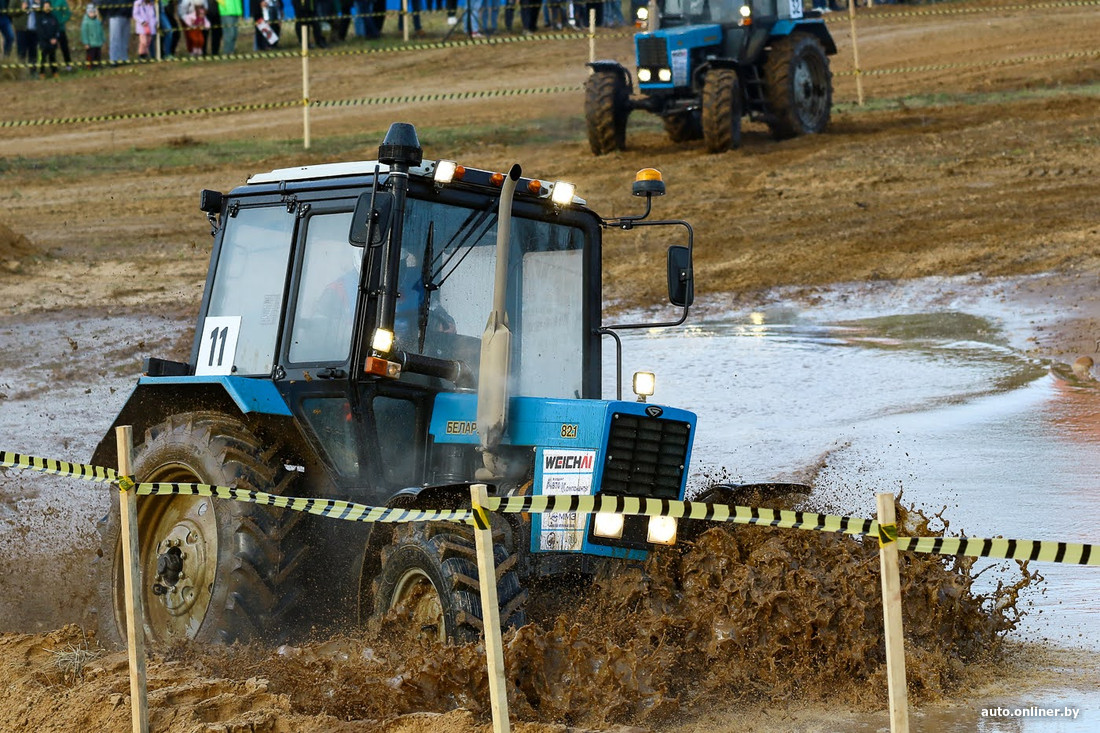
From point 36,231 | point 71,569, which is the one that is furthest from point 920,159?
point 71,569

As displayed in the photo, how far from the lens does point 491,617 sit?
4770mm

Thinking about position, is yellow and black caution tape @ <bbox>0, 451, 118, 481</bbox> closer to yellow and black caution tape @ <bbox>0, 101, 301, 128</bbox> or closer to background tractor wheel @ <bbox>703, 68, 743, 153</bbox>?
background tractor wheel @ <bbox>703, 68, 743, 153</bbox>

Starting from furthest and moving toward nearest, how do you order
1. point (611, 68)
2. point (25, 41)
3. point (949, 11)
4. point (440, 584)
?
point (949, 11) < point (25, 41) < point (611, 68) < point (440, 584)

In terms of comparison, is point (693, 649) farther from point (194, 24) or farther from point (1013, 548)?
point (194, 24)

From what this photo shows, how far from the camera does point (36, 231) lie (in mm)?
17797

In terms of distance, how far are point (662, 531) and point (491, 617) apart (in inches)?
65.9

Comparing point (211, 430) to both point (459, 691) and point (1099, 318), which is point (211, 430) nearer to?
point (459, 691)

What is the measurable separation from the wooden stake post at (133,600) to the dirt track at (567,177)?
244 centimetres

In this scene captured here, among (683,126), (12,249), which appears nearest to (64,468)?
(12,249)

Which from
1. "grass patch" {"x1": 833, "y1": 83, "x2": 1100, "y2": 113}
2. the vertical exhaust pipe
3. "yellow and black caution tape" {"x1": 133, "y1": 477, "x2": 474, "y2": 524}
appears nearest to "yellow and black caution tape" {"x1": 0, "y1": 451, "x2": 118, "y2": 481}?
"yellow and black caution tape" {"x1": 133, "y1": 477, "x2": 474, "y2": 524}

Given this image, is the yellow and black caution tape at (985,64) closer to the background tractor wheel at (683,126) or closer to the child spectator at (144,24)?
the background tractor wheel at (683,126)

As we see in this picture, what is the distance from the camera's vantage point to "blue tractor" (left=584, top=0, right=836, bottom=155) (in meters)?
19.0

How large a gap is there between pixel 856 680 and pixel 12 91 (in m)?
23.0

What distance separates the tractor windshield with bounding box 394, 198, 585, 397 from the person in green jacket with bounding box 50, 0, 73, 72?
21.2 m
